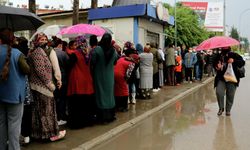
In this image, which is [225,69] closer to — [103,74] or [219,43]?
[219,43]

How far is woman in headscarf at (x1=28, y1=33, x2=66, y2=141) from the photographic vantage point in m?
6.74

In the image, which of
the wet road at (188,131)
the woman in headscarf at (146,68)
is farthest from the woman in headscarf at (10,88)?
the woman in headscarf at (146,68)

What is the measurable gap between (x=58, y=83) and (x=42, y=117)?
2.17 ft

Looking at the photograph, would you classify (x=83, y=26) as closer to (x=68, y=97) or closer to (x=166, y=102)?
(x=68, y=97)

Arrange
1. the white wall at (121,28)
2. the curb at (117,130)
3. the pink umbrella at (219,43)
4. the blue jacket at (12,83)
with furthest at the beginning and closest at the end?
the white wall at (121,28) → the pink umbrella at (219,43) → the curb at (117,130) → the blue jacket at (12,83)

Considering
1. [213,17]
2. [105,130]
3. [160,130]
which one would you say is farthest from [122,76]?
[213,17]

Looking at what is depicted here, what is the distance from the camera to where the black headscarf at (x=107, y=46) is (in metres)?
8.57

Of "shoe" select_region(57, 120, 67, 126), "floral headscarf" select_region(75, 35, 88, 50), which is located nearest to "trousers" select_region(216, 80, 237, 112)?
"floral headscarf" select_region(75, 35, 88, 50)

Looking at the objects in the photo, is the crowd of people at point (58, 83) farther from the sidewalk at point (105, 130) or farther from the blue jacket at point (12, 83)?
the sidewalk at point (105, 130)

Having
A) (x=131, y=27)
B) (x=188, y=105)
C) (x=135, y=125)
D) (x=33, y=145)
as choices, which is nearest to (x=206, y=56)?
(x=131, y=27)

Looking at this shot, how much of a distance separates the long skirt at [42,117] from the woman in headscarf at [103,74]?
177 cm

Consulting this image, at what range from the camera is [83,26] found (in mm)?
10211

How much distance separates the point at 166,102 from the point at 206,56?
41.9ft

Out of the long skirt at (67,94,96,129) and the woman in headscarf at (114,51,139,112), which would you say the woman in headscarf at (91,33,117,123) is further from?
the woman in headscarf at (114,51,139,112)
